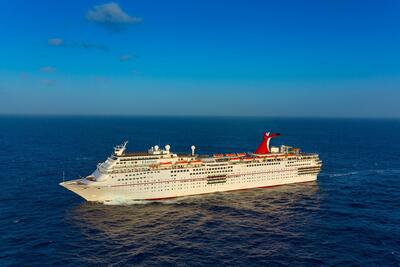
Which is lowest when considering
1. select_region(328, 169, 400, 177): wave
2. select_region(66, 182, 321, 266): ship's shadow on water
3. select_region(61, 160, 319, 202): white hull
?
select_region(66, 182, 321, 266): ship's shadow on water

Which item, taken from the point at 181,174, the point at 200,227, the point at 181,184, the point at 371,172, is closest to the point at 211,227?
the point at 200,227

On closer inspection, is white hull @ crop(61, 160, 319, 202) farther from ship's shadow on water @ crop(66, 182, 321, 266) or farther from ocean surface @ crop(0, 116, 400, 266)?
ocean surface @ crop(0, 116, 400, 266)

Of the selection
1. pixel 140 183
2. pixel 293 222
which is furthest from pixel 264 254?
pixel 140 183

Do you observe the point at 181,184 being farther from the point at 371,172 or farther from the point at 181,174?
the point at 371,172

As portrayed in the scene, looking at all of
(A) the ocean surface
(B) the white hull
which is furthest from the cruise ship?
(A) the ocean surface

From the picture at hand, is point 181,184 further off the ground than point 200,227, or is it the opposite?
point 181,184

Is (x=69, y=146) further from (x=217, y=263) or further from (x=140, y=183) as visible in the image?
(x=217, y=263)

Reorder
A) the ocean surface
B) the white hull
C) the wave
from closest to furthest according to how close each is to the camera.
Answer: the ocean surface
the white hull
the wave

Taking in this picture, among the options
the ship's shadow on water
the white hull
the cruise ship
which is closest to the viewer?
the ship's shadow on water
